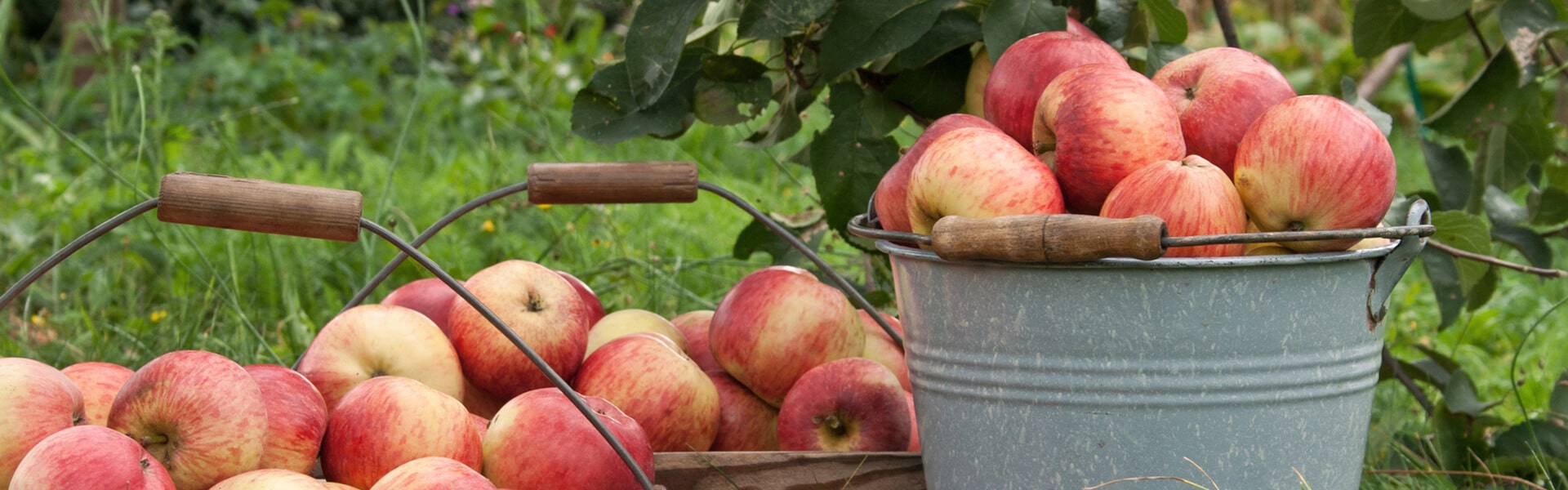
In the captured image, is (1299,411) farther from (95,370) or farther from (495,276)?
(95,370)

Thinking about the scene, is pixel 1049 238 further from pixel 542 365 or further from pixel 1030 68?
pixel 542 365

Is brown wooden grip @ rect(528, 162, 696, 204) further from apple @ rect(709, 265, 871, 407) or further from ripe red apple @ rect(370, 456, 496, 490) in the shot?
ripe red apple @ rect(370, 456, 496, 490)

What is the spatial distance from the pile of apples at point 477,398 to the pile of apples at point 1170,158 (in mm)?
321

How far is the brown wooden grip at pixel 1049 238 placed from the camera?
3.68ft

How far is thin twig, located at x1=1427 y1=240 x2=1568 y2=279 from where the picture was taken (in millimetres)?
1642

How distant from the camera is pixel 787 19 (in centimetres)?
166

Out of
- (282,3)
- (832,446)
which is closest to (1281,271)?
(832,446)

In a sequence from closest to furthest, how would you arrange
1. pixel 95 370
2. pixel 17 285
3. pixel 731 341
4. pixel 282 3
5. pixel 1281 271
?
pixel 1281 271
pixel 17 285
pixel 95 370
pixel 731 341
pixel 282 3

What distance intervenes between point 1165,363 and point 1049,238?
194 millimetres

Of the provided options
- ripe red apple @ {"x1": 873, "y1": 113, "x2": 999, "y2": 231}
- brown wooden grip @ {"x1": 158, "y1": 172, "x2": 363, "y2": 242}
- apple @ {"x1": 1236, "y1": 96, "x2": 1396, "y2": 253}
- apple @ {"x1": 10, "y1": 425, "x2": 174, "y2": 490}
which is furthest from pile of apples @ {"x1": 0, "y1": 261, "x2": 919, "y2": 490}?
apple @ {"x1": 1236, "y1": 96, "x2": 1396, "y2": 253}

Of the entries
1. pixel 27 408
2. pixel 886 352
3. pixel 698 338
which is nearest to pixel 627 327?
pixel 698 338

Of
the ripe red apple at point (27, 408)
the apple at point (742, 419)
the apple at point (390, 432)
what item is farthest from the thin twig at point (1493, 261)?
the ripe red apple at point (27, 408)

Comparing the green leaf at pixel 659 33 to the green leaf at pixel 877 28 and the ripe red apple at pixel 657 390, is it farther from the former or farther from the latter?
the ripe red apple at pixel 657 390

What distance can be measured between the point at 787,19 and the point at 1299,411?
806 mm
